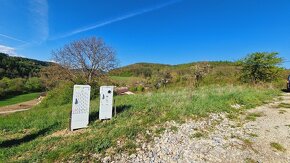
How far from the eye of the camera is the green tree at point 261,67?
18.5m

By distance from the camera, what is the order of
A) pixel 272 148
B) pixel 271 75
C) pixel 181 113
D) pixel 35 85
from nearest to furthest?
pixel 272 148 → pixel 181 113 → pixel 271 75 → pixel 35 85

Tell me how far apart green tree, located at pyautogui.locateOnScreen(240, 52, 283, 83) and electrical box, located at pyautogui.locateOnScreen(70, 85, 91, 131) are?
1894 cm

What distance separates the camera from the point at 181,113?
705 centimetres

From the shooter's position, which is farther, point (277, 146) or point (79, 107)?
point (79, 107)

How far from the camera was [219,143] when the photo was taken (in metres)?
4.46

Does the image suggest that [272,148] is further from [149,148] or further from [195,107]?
[195,107]

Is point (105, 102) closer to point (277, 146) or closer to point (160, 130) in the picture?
point (160, 130)

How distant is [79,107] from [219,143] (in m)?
4.75

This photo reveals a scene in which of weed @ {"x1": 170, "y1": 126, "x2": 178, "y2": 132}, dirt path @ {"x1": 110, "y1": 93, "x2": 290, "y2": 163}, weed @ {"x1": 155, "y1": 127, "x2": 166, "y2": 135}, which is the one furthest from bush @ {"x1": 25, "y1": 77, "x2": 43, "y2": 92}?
dirt path @ {"x1": 110, "y1": 93, "x2": 290, "y2": 163}

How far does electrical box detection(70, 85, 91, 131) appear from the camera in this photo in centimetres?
623

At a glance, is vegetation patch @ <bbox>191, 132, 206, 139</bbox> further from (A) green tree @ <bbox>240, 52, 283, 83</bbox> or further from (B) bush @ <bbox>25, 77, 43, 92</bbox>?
(B) bush @ <bbox>25, 77, 43, 92</bbox>

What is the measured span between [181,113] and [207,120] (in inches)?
40.9

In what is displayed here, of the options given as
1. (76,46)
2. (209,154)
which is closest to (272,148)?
(209,154)

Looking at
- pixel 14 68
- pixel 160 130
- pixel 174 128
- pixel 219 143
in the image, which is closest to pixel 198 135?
pixel 219 143
